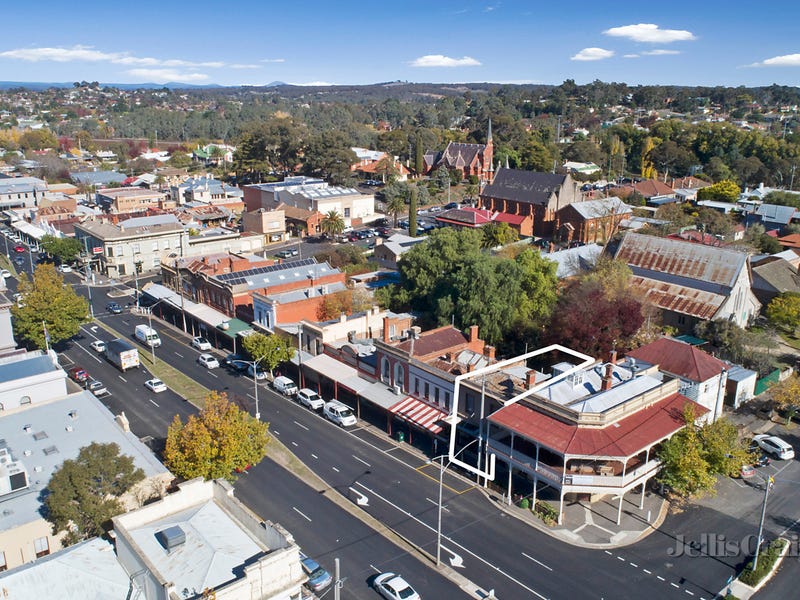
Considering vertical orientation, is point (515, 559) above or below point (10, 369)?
below

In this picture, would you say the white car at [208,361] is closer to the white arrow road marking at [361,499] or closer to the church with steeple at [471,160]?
the white arrow road marking at [361,499]

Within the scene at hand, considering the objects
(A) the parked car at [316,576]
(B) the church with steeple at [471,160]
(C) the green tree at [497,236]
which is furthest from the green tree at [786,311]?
(B) the church with steeple at [471,160]

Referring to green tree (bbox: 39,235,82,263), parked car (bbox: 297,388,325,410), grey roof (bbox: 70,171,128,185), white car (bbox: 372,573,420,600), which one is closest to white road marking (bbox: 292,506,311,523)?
white car (bbox: 372,573,420,600)

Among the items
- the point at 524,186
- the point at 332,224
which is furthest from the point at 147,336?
the point at 524,186

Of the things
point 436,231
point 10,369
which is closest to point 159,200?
point 436,231

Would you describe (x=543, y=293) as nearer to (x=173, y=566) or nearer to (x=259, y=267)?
(x=259, y=267)
